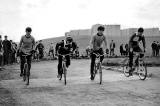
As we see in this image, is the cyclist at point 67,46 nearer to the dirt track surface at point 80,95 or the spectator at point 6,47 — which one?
the dirt track surface at point 80,95

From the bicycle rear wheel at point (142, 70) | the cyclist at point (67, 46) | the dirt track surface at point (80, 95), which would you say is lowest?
the dirt track surface at point (80, 95)

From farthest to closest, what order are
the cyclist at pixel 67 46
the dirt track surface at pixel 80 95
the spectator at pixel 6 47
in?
the spectator at pixel 6 47, the cyclist at pixel 67 46, the dirt track surface at pixel 80 95

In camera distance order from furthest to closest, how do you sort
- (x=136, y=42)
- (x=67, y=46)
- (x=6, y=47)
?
(x=6, y=47) → (x=136, y=42) → (x=67, y=46)

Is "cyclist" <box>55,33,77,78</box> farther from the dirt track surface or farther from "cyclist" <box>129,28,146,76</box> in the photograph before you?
"cyclist" <box>129,28,146,76</box>

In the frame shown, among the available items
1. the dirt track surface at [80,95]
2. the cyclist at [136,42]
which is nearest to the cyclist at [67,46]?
the dirt track surface at [80,95]

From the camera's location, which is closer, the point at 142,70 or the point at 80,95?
the point at 80,95

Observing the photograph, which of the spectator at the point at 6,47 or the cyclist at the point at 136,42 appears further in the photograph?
the spectator at the point at 6,47

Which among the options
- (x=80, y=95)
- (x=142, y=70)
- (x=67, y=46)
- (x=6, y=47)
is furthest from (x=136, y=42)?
(x=6, y=47)

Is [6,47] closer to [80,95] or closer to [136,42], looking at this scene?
[136,42]

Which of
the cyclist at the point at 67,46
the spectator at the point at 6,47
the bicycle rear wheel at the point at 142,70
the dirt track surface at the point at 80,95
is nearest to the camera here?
the dirt track surface at the point at 80,95

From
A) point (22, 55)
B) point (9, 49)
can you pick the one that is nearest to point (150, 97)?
point (22, 55)

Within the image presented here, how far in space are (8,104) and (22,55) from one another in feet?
15.7

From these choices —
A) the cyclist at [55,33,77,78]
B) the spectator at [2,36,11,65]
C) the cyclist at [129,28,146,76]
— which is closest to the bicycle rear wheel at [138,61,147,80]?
the cyclist at [129,28,146,76]

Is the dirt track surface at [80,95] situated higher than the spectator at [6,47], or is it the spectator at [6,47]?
the spectator at [6,47]
